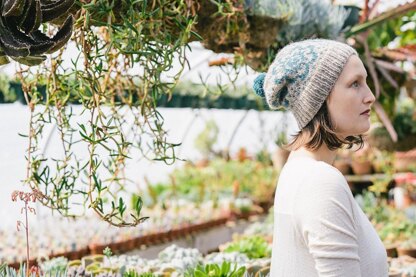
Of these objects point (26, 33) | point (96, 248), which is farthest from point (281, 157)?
point (26, 33)

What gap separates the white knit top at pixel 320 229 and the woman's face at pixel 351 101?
11cm

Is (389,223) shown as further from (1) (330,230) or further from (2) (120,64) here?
(1) (330,230)

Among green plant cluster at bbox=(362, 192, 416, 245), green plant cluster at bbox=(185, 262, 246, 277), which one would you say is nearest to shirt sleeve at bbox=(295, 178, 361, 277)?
green plant cluster at bbox=(185, 262, 246, 277)

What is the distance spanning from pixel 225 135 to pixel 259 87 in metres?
10.4

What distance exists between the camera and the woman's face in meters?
1.46

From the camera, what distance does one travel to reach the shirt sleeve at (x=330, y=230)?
133 cm

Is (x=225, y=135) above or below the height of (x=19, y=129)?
below

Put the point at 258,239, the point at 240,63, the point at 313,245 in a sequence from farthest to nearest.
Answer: the point at 258,239 → the point at 240,63 → the point at 313,245

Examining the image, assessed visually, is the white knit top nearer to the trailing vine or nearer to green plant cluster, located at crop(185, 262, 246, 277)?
the trailing vine

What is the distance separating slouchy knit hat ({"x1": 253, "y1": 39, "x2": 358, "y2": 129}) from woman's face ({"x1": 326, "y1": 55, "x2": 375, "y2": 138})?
0.05 ft

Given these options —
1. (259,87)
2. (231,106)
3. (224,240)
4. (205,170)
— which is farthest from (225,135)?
(259,87)

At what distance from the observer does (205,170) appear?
9367 mm

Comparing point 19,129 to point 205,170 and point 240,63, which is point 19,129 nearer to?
point 205,170

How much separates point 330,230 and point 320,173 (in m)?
0.12
